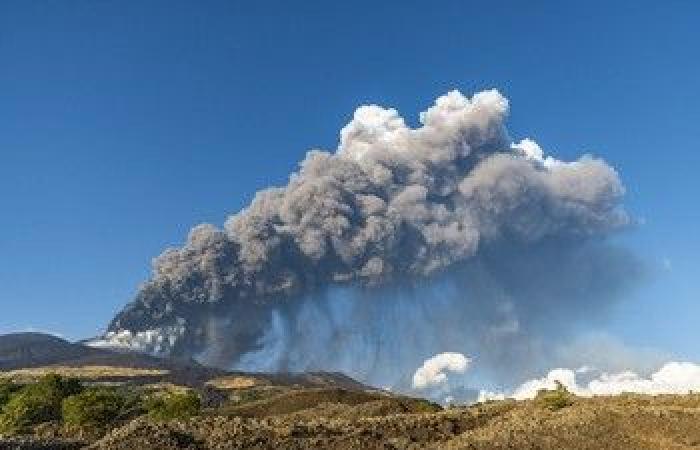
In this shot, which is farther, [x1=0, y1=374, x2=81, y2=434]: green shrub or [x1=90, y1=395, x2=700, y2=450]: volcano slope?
[x1=0, y1=374, x2=81, y2=434]: green shrub

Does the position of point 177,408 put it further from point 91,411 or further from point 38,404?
point 38,404

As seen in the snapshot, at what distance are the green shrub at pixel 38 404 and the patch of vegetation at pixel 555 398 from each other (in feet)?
158

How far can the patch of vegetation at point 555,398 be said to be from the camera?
71.4 meters

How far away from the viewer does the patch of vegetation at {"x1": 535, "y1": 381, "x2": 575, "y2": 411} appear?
71375mm

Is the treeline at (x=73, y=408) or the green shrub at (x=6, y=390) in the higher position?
the green shrub at (x=6, y=390)

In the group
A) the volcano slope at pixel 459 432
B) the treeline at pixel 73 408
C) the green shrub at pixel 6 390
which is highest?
the green shrub at pixel 6 390

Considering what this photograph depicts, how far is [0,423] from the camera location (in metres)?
98.5

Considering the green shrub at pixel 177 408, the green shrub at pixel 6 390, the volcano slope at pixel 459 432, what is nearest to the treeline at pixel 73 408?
the green shrub at pixel 177 408

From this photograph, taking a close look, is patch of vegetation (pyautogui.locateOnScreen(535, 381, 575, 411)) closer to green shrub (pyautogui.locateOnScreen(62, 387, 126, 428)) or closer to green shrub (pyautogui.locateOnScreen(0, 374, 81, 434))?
green shrub (pyautogui.locateOnScreen(62, 387, 126, 428))

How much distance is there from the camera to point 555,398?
7275cm

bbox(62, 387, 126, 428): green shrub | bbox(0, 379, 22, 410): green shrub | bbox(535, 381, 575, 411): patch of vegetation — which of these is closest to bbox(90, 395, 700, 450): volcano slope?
bbox(535, 381, 575, 411): patch of vegetation

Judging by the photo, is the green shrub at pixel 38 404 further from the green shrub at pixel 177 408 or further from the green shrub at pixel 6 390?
the green shrub at pixel 177 408

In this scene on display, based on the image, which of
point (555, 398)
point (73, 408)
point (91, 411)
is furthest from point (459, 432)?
point (73, 408)

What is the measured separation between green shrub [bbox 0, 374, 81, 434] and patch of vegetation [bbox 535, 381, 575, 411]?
48160mm
